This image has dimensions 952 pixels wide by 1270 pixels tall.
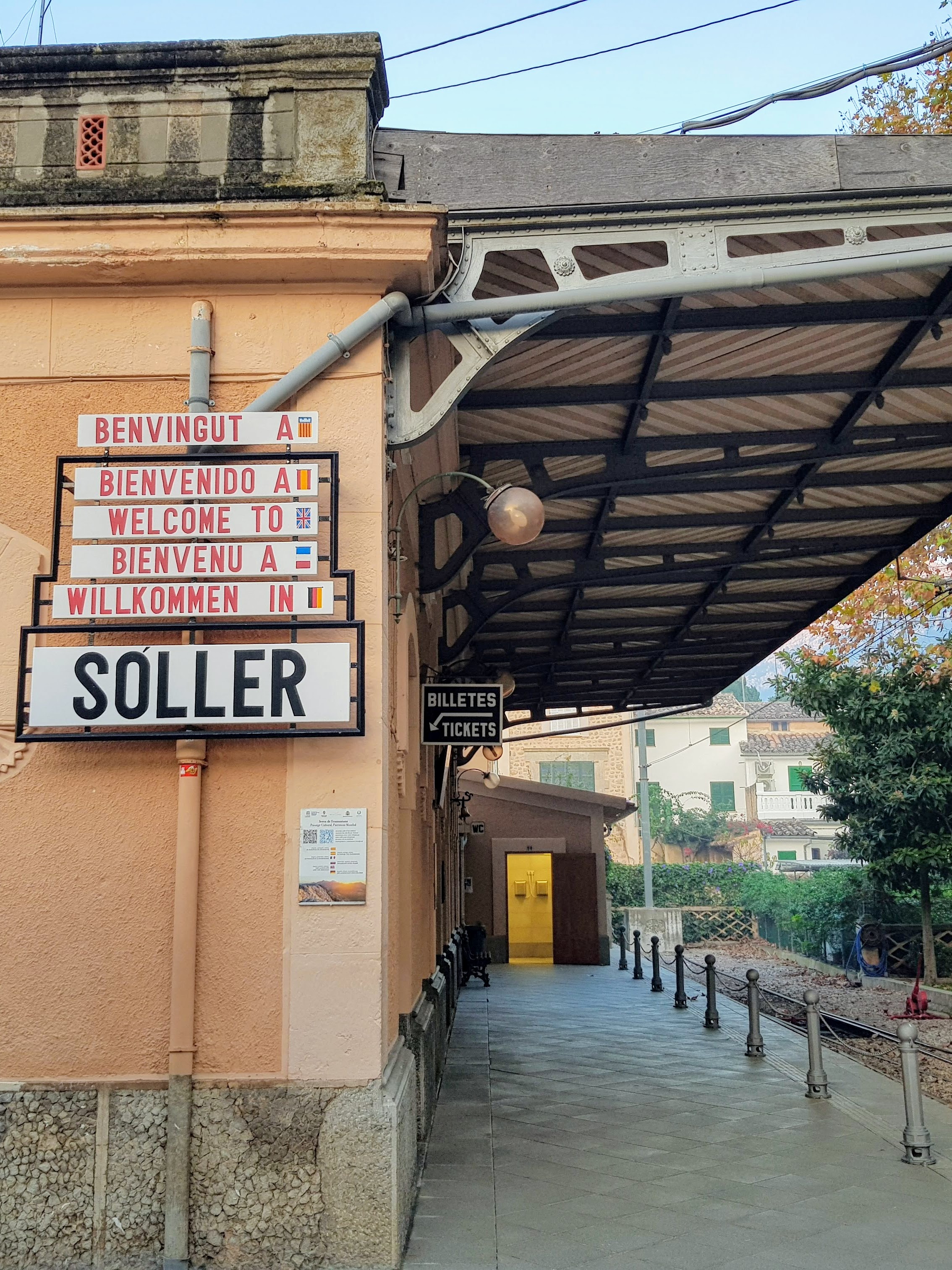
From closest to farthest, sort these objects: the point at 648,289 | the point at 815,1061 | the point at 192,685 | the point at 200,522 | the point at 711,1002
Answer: the point at 192,685, the point at 200,522, the point at 648,289, the point at 815,1061, the point at 711,1002

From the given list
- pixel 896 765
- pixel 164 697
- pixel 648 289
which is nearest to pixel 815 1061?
pixel 648 289

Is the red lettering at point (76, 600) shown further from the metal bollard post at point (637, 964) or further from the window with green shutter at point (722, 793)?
the window with green shutter at point (722, 793)

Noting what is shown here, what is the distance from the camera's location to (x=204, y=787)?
5.28 m

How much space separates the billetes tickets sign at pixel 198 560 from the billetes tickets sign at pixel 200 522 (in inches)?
2.1

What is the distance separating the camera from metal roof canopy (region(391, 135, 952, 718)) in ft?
19.5

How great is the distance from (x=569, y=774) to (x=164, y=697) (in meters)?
50.7

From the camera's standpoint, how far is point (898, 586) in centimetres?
2059

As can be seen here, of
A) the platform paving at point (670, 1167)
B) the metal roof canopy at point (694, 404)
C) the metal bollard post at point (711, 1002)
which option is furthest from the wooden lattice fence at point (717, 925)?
the platform paving at point (670, 1167)

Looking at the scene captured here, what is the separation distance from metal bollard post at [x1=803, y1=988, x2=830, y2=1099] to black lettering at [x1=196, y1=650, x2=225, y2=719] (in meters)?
6.05

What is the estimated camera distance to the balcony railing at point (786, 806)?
62250mm

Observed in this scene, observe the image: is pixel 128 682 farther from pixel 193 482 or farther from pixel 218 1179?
pixel 218 1179

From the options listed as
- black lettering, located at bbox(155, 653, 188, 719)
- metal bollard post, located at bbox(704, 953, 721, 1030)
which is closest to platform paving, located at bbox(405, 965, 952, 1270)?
metal bollard post, located at bbox(704, 953, 721, 1030)

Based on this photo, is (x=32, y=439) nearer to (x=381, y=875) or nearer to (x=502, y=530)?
(x=502, y=530)

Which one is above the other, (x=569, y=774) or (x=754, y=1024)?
Result: (x=569, y=774)
